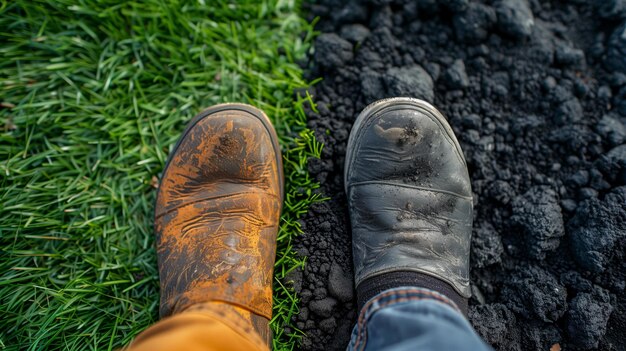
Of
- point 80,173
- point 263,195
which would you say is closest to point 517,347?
point 263,195

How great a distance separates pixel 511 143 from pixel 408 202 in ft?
1.83

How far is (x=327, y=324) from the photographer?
172 centimetres

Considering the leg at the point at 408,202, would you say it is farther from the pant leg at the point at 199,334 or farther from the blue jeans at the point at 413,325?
the pant leg at the point at 199,334

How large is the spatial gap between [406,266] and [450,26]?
Answer: 110 cm

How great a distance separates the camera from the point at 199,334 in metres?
1.12

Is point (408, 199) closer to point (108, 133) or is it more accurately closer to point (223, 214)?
point (223, 214)

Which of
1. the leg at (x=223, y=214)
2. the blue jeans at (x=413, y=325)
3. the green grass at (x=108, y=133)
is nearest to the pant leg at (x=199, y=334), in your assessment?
the leg at (x=223, y=214)

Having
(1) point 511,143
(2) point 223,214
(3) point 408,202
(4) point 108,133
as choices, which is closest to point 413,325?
(3) point 408,202

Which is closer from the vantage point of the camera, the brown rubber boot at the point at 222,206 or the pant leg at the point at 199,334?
the pant leg at the point at 199,334

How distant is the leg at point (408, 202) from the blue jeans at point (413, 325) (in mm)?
201

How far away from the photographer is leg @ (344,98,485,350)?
165cm

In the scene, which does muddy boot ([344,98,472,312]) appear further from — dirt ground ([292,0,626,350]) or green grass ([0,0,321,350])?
green grass ([0,0,321,350])

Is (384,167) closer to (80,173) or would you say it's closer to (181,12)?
(181,12)

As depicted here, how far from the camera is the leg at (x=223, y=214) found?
5.21ft
